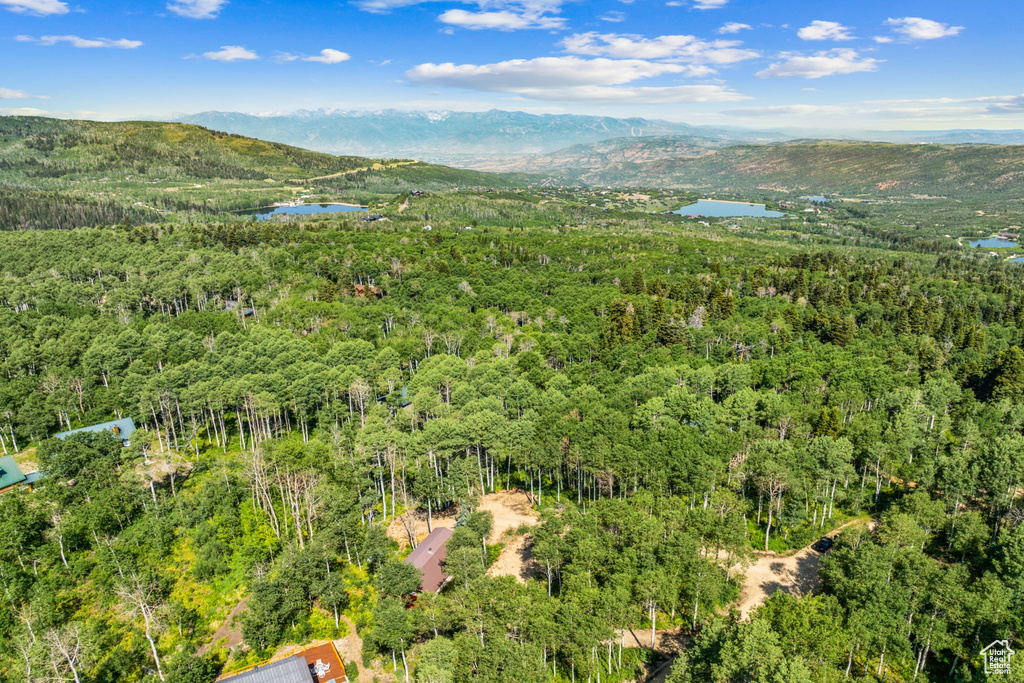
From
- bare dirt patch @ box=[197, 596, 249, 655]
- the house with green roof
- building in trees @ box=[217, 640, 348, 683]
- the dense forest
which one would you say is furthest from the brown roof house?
the house with green roof

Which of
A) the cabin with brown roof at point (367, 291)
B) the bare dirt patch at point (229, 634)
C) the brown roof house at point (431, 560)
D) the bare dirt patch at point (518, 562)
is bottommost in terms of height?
the bare dirt patch at point (518, 562)

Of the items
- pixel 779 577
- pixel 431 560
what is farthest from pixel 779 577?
pixel 431 560

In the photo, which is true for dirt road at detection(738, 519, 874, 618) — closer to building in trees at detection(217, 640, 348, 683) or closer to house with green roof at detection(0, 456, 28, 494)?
building in trees at detection(217, 640, 348, 683)

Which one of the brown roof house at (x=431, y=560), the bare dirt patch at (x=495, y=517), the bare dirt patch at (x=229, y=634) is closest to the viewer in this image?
the bare dirt patch at (x=229, y=634)

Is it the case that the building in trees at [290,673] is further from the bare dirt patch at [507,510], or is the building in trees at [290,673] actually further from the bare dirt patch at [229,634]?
the bare dirt patch at [507,510]

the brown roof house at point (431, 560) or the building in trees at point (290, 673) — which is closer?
the building in trees at point (290, 673)

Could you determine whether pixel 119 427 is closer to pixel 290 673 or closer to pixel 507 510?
pixel 290 673

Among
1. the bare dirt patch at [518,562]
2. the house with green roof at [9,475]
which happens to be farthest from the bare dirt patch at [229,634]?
the house with green roof at [9,475]
